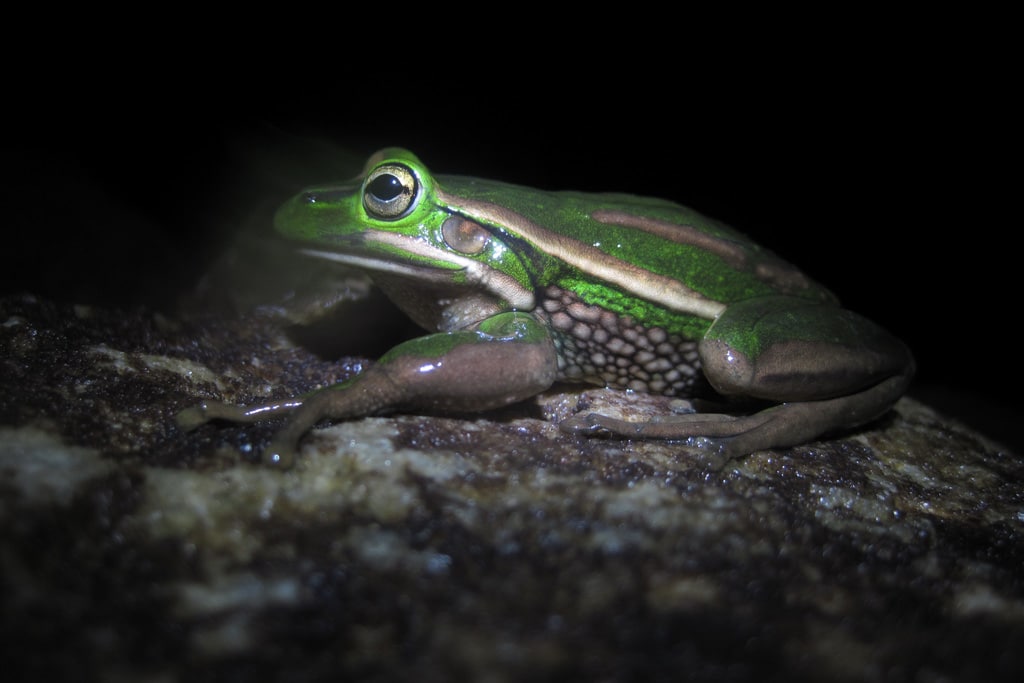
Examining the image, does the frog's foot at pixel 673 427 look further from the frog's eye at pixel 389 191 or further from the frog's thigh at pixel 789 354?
the frog's eye at pixel 389 191

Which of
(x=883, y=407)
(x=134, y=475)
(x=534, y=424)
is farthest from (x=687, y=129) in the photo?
(x=134, y=475)

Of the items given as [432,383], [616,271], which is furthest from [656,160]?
[432,383]

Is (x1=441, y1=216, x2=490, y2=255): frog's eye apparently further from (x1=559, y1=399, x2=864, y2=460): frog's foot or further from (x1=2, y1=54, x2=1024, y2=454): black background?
(x1=2, y1=54, x2=1024, y2=454): black background

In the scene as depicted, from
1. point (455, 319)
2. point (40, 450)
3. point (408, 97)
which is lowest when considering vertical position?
point (40, 450)

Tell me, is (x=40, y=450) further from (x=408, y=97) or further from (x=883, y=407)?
(x=408, y=97)

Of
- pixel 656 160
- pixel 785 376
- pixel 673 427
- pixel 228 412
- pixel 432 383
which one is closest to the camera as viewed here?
pixel 228 412

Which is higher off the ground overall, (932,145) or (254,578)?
(932,145)

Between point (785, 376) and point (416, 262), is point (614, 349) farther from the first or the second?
point (416, 262)
